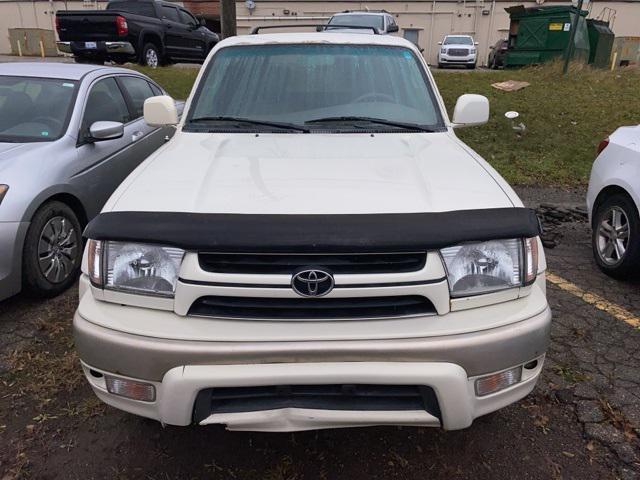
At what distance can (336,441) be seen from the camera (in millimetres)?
2537

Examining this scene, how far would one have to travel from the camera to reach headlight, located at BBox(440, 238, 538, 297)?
6.56 feet

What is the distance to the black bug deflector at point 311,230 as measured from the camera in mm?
1870

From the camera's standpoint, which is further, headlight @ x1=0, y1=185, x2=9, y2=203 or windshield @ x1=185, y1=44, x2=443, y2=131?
headlight @ x1=0, y1=185, x2=9, y2=203

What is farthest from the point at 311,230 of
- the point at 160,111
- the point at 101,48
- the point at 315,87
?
the point at 101,48

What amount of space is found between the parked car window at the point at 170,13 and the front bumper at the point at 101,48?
2232 millimetres

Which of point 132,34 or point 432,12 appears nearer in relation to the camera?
point 132,34

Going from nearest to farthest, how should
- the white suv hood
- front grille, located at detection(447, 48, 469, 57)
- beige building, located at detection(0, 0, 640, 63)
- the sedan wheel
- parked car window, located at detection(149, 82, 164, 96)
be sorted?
1. the white suv hood
2. the sedan wheel
3. parked car window, located at detection(149, 82, 164, 96)
4. front grille, located at detection(447, 48, 469, 57)
5. beige building, located at detection(0, 0, 640, 63)

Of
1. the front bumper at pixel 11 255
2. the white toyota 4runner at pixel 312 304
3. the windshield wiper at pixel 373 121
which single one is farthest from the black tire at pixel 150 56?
the white toyota 4runner at pixel 312 304

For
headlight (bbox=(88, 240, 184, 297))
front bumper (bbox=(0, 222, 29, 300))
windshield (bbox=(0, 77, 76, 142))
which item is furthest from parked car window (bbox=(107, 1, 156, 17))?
headlight (bbox=(88, 240, 184, 297))

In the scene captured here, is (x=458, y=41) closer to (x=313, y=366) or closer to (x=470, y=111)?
(x=470, y=111)

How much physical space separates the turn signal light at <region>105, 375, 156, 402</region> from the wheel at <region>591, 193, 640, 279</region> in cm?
370

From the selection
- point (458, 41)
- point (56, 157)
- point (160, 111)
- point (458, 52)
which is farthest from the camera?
point (458, 41)

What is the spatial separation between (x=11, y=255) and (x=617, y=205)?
4526mm

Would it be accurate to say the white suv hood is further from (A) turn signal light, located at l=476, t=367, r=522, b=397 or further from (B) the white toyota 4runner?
(A) turn signal light, located at l=476, t=367, r=522, b=397
